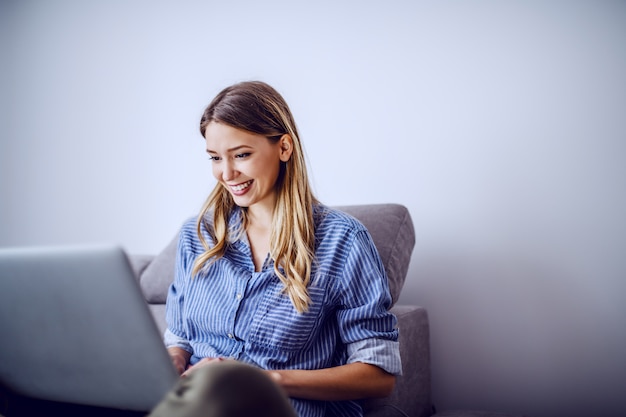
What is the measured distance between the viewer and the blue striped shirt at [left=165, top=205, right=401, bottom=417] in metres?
1.02

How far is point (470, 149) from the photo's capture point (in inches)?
61.0

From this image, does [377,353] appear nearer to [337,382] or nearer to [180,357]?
[337,382]

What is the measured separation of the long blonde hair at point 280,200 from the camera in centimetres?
105

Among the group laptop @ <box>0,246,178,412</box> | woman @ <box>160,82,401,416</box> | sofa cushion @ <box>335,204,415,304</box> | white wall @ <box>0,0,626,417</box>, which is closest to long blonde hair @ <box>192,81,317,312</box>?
woman @ <box>160,82,401,416</box>

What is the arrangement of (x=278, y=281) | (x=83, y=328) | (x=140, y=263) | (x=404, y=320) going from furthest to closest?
(x=140, y=263) → (x=404, y=320) → (x=278, y=281) → (x=83, y=328)

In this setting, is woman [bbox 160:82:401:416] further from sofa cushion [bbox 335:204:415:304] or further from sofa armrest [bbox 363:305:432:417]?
sofa cushion [bbox 335:204:415:304]

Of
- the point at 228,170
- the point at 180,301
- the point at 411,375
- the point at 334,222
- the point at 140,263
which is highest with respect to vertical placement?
the point at 228,170

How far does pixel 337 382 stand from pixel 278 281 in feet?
0.74

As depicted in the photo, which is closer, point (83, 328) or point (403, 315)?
point (83, 328)

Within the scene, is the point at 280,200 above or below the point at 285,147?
below

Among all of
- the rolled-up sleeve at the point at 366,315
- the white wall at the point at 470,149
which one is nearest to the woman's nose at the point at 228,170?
the rolled-up sleeve at the point at 366,315

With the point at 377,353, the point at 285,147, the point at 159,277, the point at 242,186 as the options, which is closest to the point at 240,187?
the point at 242,186

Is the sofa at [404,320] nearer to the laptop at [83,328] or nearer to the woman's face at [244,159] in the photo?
the woman's face at [244,159]

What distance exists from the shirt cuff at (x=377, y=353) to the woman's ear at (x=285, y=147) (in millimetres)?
411
